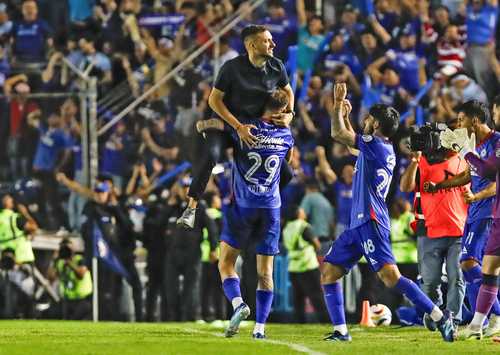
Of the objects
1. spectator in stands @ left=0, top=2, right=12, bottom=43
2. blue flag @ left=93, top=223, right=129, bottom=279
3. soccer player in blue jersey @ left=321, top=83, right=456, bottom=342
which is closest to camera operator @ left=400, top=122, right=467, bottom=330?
soccer player in blue jersey @ left=321, top=83, right=456, bottom=342

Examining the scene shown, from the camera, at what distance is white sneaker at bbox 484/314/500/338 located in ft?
46.1

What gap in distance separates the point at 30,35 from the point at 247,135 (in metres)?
13.2

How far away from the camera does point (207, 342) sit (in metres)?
12.5

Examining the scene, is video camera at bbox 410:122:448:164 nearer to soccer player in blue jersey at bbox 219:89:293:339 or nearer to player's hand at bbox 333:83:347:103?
player's hand at bbox 333:83:347:103

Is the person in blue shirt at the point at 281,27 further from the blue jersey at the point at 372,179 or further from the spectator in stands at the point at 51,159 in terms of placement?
the blue jersey at the point at 372,179

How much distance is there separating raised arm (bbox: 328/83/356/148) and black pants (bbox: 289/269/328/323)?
8.42 metres

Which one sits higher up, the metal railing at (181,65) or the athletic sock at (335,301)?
the metal railing at (181,65)

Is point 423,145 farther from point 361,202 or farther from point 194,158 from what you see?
point 194,158

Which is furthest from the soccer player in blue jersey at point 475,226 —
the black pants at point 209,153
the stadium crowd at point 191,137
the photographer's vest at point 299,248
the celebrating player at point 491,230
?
the photographer's vest at point 299,248

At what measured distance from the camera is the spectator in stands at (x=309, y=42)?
23281 mm

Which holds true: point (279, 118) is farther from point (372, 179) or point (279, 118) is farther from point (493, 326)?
point (493, 326)

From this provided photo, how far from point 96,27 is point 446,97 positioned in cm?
682

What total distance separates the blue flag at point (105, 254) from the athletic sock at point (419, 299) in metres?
9.65

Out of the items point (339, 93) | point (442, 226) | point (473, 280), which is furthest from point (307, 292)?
point (339, 93)
